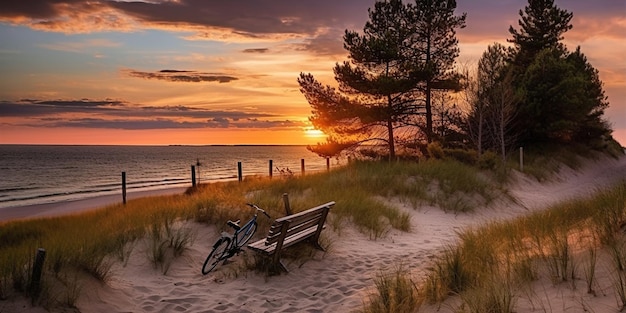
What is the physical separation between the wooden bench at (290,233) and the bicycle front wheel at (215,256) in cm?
55

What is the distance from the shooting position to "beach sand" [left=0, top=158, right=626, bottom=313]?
15.6 ft

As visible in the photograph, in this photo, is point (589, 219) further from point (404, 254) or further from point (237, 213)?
point (237, 213)

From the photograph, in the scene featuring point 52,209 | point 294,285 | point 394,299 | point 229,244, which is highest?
point 229,244

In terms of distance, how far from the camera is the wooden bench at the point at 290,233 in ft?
24.2

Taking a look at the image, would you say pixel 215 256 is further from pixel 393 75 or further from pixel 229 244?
pixel 393 75

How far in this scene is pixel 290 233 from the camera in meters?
7.87

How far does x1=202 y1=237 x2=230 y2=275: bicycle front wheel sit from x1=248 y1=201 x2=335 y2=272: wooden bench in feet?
1.82

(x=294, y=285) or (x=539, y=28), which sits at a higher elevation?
(x=539, y=28)

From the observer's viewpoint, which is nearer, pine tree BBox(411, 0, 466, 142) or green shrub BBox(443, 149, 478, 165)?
green shrub BBox(443, 149, 478, 165)

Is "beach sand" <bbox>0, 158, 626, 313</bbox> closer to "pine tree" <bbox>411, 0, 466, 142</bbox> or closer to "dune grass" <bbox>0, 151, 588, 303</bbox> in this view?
"dune grass" <bbox>0, 151, 588, 303</bbox>

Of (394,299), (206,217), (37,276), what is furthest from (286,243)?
(37,276)

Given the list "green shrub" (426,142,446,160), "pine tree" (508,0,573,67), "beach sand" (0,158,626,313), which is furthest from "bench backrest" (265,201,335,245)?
"pine tree" (508,0,573,67)

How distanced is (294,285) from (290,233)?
0.87 metres

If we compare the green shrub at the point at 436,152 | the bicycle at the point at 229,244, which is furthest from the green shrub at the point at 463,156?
the bicycle at the point at 229,244
